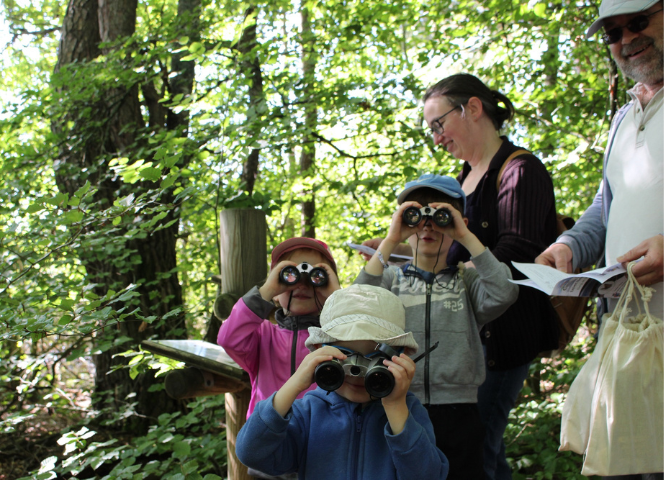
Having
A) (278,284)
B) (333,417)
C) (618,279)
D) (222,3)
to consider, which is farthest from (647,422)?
(222,3)

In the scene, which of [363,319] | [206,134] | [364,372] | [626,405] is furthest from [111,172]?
[626,405]

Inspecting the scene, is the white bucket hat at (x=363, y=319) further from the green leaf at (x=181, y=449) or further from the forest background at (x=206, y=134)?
the forest background at (x=206, y=134)

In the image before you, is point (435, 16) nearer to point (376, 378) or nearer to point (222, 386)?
point (222, 386)

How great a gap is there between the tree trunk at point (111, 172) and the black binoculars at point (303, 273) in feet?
7.16

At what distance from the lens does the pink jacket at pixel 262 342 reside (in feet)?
6.70

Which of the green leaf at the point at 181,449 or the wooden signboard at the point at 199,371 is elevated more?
the wooden signboard at the point at 199,371

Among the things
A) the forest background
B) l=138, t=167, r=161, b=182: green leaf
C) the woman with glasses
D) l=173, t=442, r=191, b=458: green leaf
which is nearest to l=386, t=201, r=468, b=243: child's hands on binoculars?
the woman with glasses

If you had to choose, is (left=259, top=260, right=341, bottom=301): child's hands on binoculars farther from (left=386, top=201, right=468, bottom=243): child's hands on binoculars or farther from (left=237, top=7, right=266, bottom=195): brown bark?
(left=237, top=7, right=266, bottom=195): brown bark

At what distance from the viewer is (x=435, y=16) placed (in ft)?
16.0

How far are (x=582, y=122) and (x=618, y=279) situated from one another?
3.67m

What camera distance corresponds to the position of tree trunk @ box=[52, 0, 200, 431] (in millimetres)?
4355

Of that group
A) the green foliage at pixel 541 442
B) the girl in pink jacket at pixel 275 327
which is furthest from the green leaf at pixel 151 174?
the green foliage at pixel 541 442

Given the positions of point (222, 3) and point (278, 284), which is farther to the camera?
point (222, 3)

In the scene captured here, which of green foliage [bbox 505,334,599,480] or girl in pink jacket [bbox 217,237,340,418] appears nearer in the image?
girl in pink jacket [bbox 217,237,340,418]
